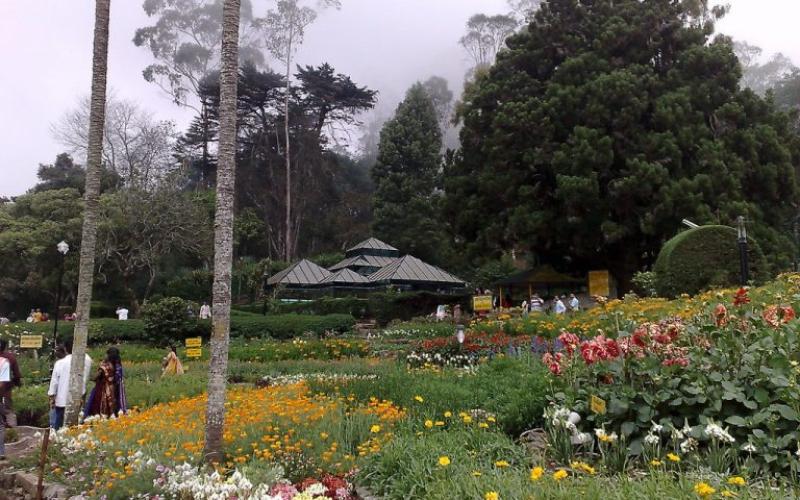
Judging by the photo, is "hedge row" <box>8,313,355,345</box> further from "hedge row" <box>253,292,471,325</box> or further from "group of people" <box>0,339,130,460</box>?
"group of people" <box>0,339,130,460</box>

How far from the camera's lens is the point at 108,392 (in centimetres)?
788

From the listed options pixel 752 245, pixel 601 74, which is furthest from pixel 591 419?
pixel 601 74

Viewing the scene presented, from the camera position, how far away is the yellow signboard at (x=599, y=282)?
23.3 m

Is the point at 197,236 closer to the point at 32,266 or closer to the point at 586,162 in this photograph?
the point at 32,266

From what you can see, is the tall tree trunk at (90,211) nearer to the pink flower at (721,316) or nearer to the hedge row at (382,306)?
the pink flower at (721,316)

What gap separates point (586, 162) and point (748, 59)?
56849mm

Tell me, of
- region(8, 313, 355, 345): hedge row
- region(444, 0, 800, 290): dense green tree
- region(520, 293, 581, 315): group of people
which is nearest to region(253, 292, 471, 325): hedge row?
region(444, 0, 800, 290): dense green tree

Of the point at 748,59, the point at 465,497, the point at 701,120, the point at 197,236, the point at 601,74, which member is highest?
the point at 748,59

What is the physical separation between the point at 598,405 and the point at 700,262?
32.4 feet

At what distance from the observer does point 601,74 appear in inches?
870

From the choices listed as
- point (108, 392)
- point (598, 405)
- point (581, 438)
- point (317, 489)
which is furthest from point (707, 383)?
point (108, 392)

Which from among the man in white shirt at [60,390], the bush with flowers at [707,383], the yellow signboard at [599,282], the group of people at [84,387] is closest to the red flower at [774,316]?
the bush with flowers at [707,383]

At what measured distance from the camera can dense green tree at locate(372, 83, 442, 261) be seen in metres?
39.0

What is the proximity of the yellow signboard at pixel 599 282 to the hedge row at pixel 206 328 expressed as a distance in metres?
9.31
